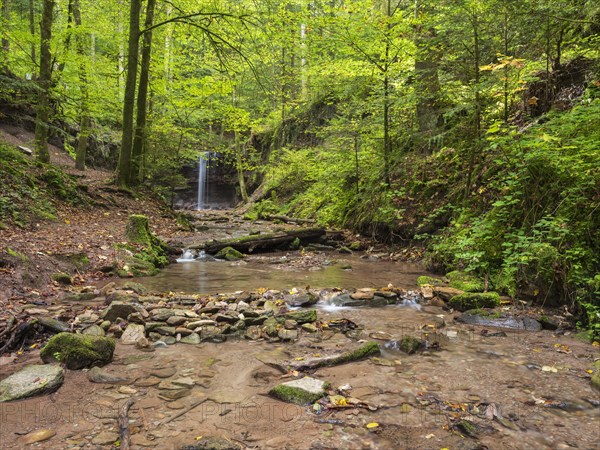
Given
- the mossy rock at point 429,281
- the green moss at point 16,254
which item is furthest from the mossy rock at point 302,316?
the green moss at point 16,254

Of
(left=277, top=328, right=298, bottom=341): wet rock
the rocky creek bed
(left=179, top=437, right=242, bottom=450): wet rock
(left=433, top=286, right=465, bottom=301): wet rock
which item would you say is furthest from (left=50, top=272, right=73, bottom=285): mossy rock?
(left=433, top=286, right=465, bottom=301): wet rock

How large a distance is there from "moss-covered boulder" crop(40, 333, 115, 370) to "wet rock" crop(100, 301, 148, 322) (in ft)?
3.50

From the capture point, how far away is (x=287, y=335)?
15.4 ft

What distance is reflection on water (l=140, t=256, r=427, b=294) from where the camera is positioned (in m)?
7.45

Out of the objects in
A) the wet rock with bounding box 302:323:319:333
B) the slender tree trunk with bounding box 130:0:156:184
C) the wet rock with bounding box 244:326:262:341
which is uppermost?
the slender tree trunk with bounding box 130:0:156:184

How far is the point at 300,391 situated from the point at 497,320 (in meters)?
3.35

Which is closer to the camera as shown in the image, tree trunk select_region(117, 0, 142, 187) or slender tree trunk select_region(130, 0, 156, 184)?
tree trunk select_region(117, 0, 142, 187)

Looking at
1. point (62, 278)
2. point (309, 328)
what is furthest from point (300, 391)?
point (62, 278)

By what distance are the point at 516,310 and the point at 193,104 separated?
13180 millimetres

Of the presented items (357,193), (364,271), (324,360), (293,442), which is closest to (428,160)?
(357,193)

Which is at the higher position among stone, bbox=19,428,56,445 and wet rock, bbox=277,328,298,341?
wet rock, bbox=277,328,298,341

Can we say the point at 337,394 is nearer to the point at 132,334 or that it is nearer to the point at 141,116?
the point at 132,334

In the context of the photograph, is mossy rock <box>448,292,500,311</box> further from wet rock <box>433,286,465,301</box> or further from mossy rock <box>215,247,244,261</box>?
mossy rock <box>215,247,244,261</box>

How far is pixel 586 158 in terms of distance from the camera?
582 cm
